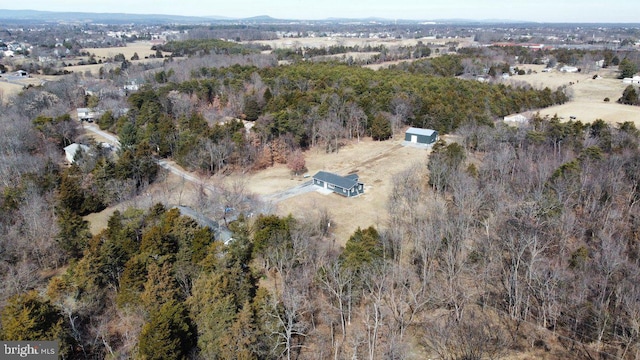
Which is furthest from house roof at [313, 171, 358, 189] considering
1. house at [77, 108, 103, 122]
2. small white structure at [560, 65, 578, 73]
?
small white structure at [560, 65, 578, 73]

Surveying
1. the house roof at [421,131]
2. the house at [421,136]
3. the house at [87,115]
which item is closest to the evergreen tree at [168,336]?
the house at [421,136]

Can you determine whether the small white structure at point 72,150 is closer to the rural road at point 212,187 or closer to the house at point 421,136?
the rural road at point 212,187

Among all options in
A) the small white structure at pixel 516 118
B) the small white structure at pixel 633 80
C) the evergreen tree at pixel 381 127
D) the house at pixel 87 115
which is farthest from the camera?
the small white structure at pixel 633 80

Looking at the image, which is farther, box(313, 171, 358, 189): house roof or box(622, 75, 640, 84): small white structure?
box(622, 75, 640, 84): small white structure

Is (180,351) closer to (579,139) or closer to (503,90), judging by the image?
(579,139)

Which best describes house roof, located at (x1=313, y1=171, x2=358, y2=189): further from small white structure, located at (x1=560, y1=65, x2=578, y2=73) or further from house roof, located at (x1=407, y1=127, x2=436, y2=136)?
small white structure, located at (x1=560, y1=65, x2=578, y2=73)

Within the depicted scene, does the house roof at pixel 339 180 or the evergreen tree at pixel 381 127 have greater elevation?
the evergreen tree at pixel 381 127

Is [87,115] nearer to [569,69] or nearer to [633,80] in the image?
[633,80]
